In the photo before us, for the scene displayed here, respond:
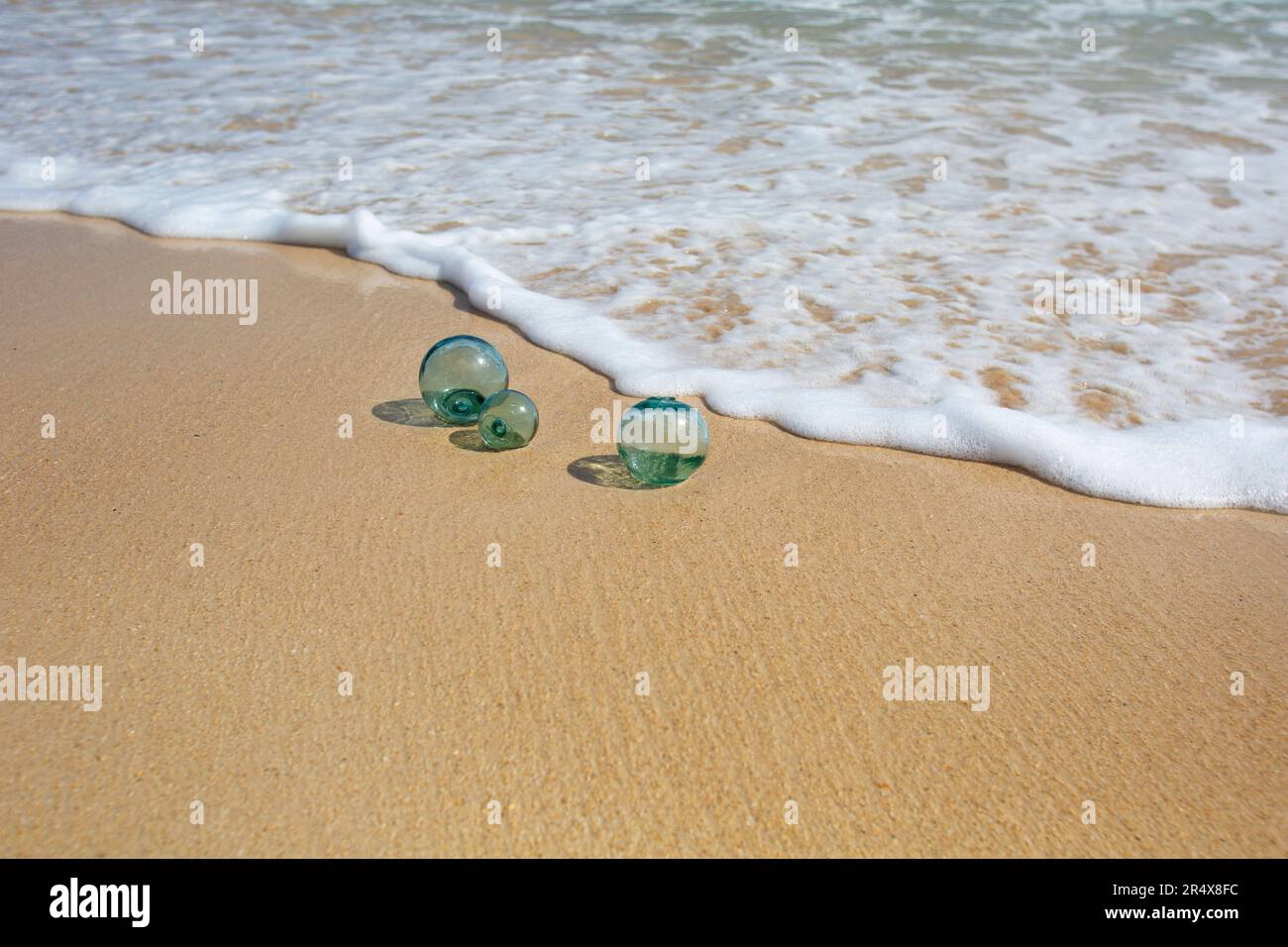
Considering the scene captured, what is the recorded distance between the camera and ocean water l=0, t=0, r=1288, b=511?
11.0 feet

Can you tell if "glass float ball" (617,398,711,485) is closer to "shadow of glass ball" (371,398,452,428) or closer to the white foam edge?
the white foam edge

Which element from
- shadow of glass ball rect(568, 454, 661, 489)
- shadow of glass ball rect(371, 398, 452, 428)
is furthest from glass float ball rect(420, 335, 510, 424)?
shadow of glass ball rect(568, 454, 661, 489)

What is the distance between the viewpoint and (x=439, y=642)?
7.30ft

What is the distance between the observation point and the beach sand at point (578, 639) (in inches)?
72.8

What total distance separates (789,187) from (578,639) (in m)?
3.36

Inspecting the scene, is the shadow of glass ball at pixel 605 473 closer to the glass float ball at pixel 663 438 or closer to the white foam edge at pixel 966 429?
the glass float ball at pixel 663 438

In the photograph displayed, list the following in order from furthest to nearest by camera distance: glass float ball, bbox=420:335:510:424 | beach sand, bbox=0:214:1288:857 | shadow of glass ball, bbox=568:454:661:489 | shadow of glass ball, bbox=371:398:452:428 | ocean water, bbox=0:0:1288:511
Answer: ocean water, bbox=0:0:1288:511
shadow of glass ball, bbox=371:398:452:428
glass float ball, bbox=420:335:510:424
shadow of glass ball, bbox=568:454:661:489
beach sand, bbox=0:214:1288:857

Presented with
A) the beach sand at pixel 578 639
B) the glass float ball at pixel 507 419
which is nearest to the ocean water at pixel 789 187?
the beach sand at pixel 578 639

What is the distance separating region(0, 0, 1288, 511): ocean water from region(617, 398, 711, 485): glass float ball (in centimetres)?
50

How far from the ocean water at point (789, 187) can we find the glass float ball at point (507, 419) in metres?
0.53

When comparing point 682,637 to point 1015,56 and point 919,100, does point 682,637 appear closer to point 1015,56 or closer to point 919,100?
point 919,100

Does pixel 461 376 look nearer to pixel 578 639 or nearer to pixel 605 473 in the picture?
pixel 605 473

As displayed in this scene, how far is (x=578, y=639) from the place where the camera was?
226cm
